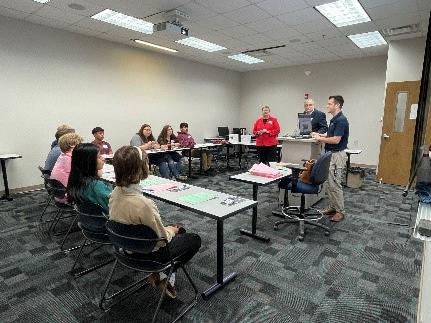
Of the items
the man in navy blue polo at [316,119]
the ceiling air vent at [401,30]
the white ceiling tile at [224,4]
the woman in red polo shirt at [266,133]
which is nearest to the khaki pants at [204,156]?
the woman in red polo shirt at [266,133]

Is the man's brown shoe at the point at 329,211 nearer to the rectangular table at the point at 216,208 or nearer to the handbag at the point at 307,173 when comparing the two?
the handbag at the point at 307,173

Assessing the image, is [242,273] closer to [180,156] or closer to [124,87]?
[180,156]

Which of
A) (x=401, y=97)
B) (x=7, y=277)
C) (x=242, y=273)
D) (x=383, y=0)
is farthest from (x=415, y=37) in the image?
(x=7, y=277)

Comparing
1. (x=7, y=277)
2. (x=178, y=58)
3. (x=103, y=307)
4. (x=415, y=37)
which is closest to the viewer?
(x=103, y=307)

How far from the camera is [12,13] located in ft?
14.2

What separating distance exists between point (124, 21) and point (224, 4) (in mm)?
1913

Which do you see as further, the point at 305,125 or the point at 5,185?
the point at 5,185

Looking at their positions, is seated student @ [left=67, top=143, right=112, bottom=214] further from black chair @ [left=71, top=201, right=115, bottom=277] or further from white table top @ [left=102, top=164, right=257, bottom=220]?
white table top @ [left=102, top=164, right=257, bottom=220]

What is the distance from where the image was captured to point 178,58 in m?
7.44

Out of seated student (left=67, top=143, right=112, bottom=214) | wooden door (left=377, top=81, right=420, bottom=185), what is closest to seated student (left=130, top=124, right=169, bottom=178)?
seated student (left=67, top=143, right=112, bottom=214)

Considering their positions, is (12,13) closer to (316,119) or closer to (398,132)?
(316,119)

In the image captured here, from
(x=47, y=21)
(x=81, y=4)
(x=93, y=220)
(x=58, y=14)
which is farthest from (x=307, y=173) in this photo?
(x=47, y=21)

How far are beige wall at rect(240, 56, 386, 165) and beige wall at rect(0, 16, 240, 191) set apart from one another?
2696mm

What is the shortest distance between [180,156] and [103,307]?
4.44 m
